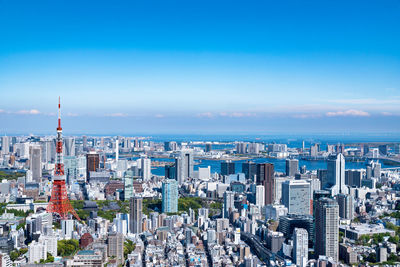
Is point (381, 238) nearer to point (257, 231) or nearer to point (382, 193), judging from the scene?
point (257, 231)

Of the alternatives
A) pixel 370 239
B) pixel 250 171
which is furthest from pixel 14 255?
pixel 250 171

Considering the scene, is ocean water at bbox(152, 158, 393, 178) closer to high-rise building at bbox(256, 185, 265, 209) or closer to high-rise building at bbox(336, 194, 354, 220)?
high-rise building at bbox(256, 185, 265, 209)

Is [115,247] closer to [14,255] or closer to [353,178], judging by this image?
[14,255]

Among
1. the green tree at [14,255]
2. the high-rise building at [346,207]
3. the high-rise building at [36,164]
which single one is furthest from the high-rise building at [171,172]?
the green tree at [14,255]

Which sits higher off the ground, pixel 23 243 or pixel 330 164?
pixel 330 164

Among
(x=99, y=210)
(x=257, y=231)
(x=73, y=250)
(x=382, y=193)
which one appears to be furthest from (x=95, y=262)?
(x=382, y=193)

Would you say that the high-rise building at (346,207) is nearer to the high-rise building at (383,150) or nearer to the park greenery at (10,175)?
the park greenery at (10,175)

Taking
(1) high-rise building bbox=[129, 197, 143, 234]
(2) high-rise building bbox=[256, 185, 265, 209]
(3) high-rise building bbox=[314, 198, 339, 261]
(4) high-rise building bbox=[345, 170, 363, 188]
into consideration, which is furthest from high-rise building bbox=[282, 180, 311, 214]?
(4) high-rise building bbox=[345, 170, 363, 188]
